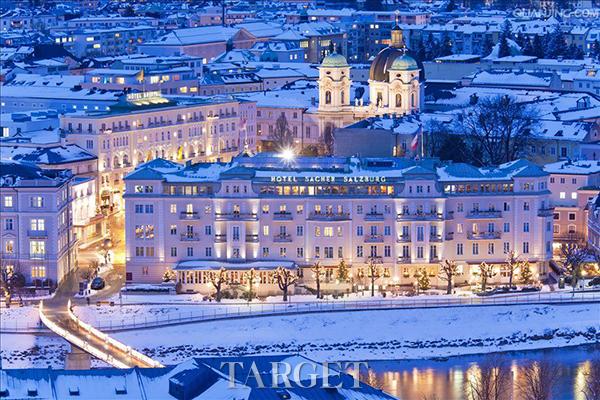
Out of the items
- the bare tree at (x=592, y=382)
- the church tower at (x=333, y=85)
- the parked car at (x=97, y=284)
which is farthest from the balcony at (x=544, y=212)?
the church tower at (x=333, y=85)

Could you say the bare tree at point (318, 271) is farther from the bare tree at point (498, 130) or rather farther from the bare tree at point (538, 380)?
the bare tree at point (498, 130)

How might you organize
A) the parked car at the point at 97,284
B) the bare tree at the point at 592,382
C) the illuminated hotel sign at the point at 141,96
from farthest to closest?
the illuminated hotel sign at the point at 141,96, the parked car at the point at 97,284, the bare tree at the point at 592,382

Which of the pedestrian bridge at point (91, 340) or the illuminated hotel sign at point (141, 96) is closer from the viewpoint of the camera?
the pedestrian bridge at point (91, 340)

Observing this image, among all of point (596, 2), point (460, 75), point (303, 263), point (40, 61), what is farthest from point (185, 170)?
point (596, 2)

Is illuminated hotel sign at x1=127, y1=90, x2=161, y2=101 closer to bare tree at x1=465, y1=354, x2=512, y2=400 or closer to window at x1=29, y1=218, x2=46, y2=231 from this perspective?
window at x1=29, y1=218, x2=46, y2=231

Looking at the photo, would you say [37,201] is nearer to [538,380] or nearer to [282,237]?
[282,237]

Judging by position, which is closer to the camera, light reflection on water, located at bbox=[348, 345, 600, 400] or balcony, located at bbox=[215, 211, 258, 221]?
light reflection on water, located at bbox=[348, 345, 600, 400]

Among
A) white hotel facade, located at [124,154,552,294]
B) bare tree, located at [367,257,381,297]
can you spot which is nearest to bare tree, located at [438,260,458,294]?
white hotel facade, located at [124,154,552,294]

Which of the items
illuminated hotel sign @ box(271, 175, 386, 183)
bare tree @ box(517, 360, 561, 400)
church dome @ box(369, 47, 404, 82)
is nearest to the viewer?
bare tree @ box(517, 360, 561, 400)
